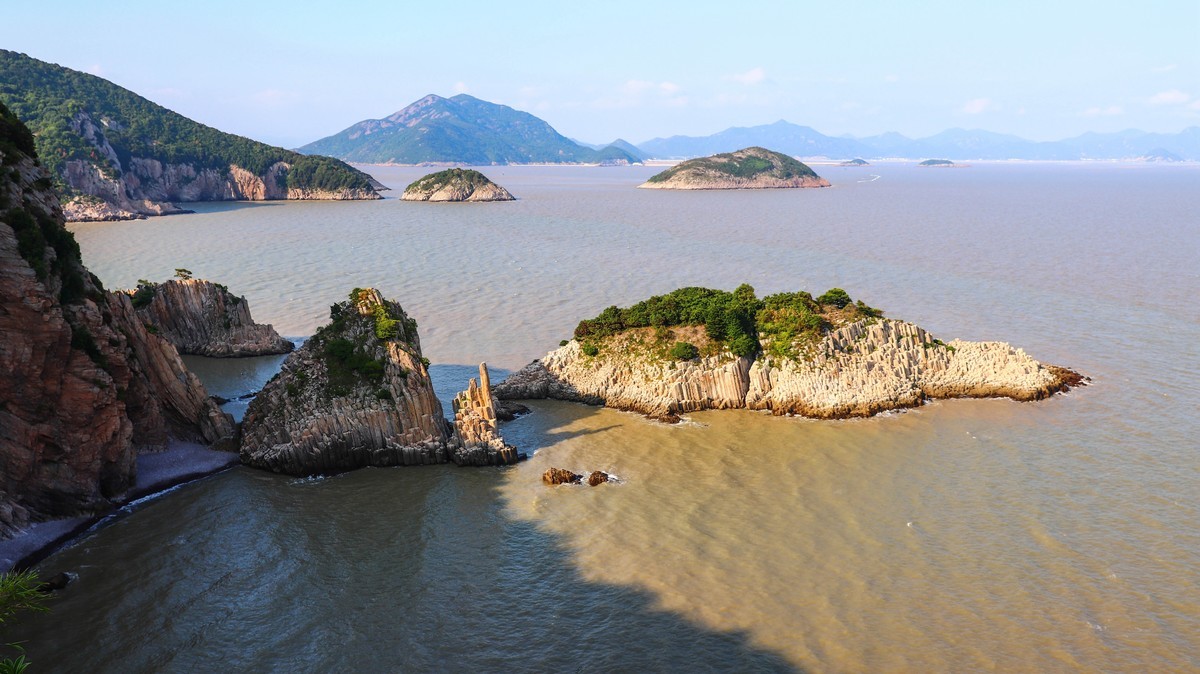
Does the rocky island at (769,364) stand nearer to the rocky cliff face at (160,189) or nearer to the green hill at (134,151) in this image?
the rocky cliff face at (160,189)

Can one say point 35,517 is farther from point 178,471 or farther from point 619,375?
point 619,375

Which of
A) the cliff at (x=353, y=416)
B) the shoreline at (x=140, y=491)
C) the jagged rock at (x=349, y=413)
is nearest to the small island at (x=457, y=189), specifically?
the jagged rock at (x=349, y=413)

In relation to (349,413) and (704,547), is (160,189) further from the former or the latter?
(704,547)

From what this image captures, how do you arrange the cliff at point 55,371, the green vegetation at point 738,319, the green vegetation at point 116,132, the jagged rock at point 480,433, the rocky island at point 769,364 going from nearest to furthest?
the cliff at point 55,371, the jagged rock at point 480,433, the rocky island at point 769,364, the green vegetation at point 738,319, the green vegetation at point 116,132

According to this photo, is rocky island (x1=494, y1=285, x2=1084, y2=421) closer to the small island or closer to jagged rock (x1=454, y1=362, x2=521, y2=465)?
jagged rock (x1=454, y1=362, x2=521, y2=465)

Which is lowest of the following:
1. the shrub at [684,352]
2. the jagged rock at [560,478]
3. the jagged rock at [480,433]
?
the jagged rock at [560,478]

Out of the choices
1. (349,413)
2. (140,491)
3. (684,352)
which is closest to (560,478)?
(349,413)
